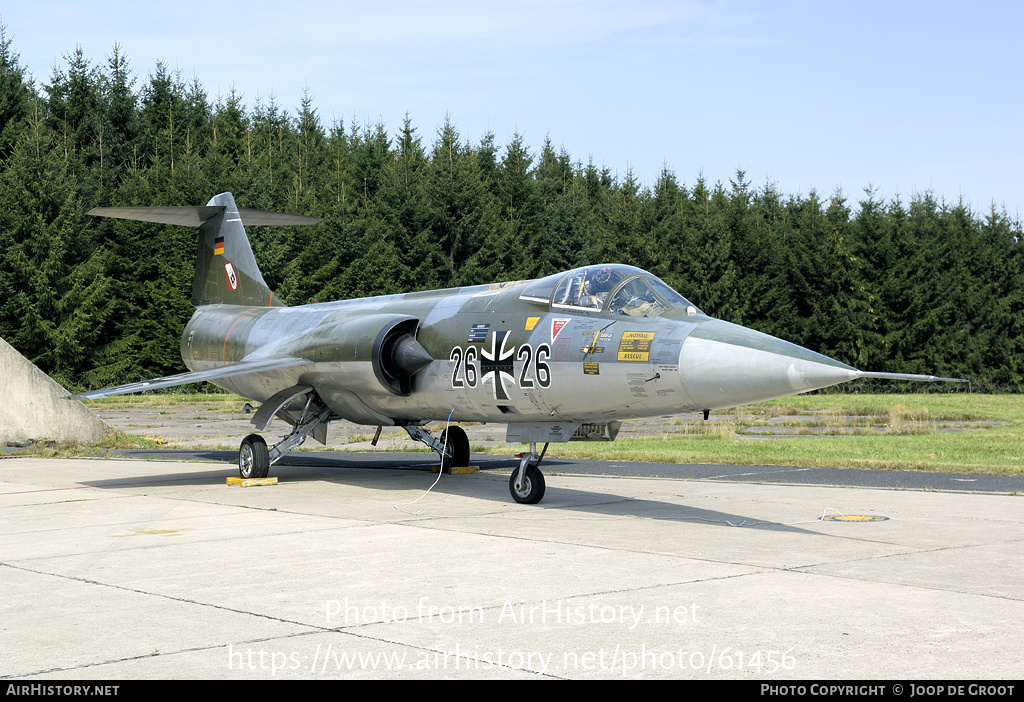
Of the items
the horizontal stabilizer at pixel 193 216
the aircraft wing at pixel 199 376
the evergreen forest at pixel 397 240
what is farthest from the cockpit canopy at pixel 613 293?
the evergreen forest at pixel 397 240

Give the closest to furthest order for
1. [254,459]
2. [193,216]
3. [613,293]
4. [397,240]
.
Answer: [613,293]
[254,459]
[193,216]
[397,240]

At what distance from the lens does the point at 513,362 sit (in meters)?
12.0

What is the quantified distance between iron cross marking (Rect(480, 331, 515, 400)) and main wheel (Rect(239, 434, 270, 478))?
14.5ft

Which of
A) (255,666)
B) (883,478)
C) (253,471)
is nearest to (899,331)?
Result: (883,478)

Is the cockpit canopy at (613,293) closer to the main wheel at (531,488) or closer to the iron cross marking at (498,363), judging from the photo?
the iron cross marking at (498,363)

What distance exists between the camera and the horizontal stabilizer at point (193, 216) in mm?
17984

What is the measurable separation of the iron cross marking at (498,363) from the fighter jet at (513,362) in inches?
0.8

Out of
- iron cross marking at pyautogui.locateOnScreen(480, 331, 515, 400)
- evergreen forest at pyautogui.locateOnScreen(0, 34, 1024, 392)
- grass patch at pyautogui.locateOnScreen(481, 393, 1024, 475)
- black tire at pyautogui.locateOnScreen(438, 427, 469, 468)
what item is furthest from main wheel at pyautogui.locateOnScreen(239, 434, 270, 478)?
evergreen forest at pyautogui.locateOnScreen(0, 34, 1024, 392)

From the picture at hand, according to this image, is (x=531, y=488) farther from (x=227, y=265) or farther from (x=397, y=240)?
(x=397, y=240)

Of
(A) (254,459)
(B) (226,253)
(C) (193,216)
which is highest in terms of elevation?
(C) (193,216)

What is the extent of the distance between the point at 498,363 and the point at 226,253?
9.17 meters

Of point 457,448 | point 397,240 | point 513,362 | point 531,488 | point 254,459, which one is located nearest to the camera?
point 513,362

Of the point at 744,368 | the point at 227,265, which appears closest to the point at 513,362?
the point at 744,368

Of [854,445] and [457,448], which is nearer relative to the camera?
[457,448]
